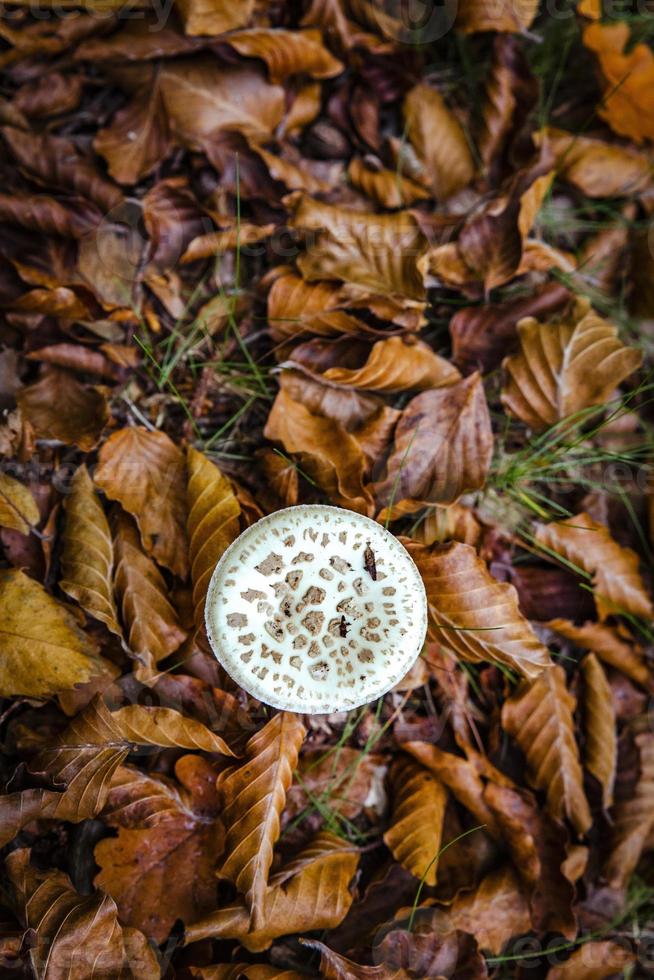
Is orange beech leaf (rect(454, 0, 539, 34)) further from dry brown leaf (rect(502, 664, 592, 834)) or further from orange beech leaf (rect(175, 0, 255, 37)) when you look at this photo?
dry brown leaf (rect(502, 664, 592, 834))

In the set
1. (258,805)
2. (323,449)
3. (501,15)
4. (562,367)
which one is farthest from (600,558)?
(501,15)

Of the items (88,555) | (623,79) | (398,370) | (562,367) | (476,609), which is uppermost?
(623,79)

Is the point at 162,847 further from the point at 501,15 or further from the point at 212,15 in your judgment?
the point at 501,15

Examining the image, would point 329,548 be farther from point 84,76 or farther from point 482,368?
point 84,76

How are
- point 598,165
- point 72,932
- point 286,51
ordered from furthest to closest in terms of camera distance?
point 598,165 < point 286,51 < point 72,932

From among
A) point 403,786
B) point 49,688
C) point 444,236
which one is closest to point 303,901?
point 403,786

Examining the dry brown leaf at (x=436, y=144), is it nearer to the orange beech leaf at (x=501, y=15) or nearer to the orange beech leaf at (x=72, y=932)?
the orange beech leaf at (x=501, y=15)

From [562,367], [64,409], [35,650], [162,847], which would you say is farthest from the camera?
[562,367]
